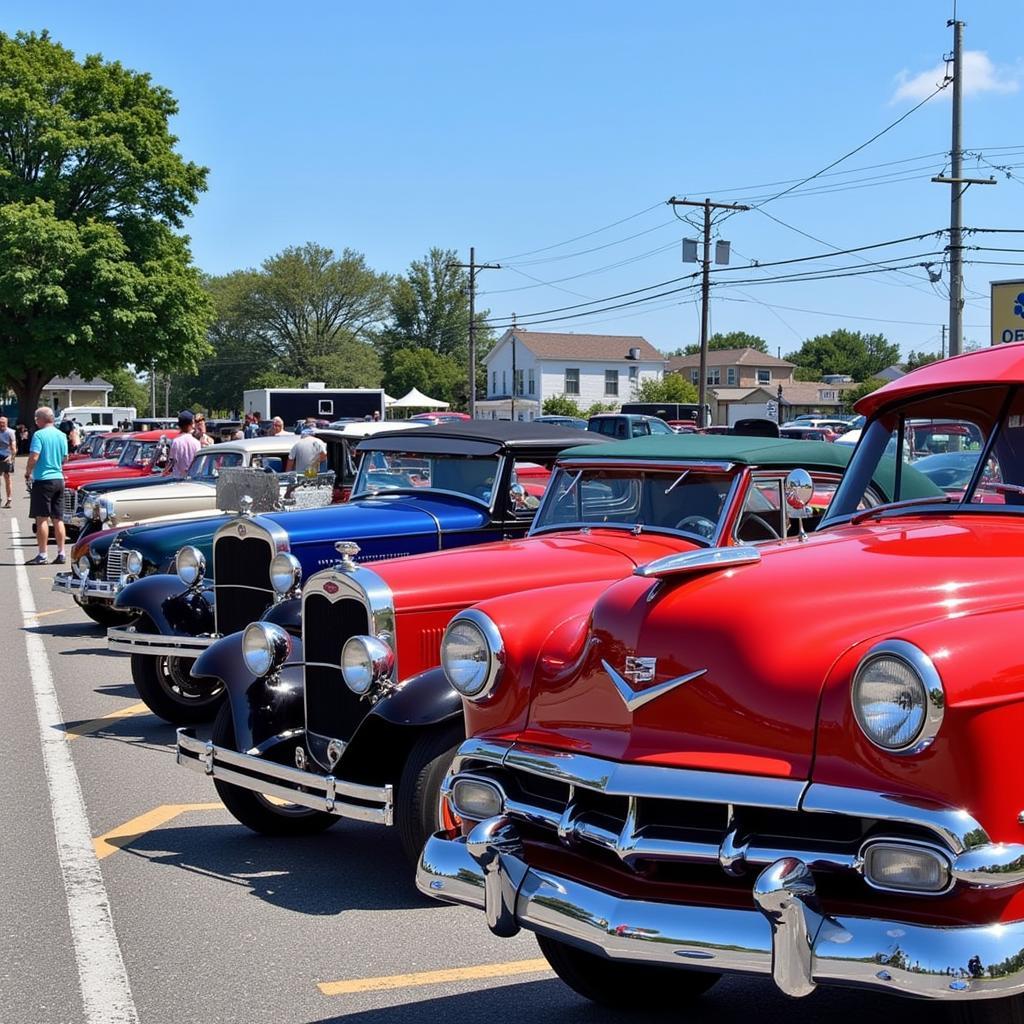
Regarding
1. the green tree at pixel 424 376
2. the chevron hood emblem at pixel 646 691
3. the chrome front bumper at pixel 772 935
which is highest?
the green tree at pixel 424 376

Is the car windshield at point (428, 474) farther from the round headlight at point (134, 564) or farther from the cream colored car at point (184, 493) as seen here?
the cream colored car at point (184, 493)

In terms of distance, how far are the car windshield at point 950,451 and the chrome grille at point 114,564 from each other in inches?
332

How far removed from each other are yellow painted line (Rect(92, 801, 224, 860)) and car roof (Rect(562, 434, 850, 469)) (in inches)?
107

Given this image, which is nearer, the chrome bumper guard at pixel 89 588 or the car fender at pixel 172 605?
the car fender at pixel 172 605

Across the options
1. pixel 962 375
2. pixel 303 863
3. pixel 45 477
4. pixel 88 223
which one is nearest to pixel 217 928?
pixel 303 863

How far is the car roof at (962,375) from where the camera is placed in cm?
460

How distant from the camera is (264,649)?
6348 mm

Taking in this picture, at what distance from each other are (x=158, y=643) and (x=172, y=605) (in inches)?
15.3

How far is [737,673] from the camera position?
350cm

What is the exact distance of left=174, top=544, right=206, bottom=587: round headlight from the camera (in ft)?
29.6

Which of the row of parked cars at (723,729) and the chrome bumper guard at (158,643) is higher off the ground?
the row of parked cars at (723,729)

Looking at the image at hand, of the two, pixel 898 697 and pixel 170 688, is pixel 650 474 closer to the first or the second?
pixel 898 697

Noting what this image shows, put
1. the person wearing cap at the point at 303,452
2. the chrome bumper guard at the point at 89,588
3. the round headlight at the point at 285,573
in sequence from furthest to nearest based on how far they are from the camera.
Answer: the person wearing cap at the point at 303,452, the chrome bumper guard at the point at 89,588, the round headlight at the point at 285,573

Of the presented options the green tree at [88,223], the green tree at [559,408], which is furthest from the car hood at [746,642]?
the green tree at [559,408]
